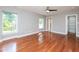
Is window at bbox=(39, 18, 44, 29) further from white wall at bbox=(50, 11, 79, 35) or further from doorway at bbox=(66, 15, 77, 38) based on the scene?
doorway at bbox=(66, 15, 77, 38)

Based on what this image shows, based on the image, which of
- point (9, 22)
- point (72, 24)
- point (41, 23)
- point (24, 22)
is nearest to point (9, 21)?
point (9, 22)

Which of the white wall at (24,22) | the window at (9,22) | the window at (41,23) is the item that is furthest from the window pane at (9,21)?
the window at (41,23)

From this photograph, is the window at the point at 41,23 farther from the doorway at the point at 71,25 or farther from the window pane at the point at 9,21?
Result: the window pane at the point at 9,21

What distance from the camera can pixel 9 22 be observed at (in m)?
7.43

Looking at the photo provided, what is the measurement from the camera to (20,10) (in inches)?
326

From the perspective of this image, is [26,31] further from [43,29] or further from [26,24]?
[43,29]

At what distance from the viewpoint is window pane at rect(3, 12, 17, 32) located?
6.89m

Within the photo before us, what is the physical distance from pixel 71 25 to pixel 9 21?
18.6ft

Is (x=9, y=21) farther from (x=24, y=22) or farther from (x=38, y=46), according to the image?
(x=38, y=46)

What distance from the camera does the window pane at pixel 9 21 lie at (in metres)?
6.89

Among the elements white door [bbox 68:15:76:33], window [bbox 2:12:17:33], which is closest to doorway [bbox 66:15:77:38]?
white door [bbox 68:15:76:33]

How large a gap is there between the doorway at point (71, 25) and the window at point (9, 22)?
4.79 meters

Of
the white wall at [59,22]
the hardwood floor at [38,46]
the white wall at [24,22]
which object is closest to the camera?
the hardwood floor at [38,46]

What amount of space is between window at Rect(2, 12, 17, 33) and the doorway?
4786 mm
